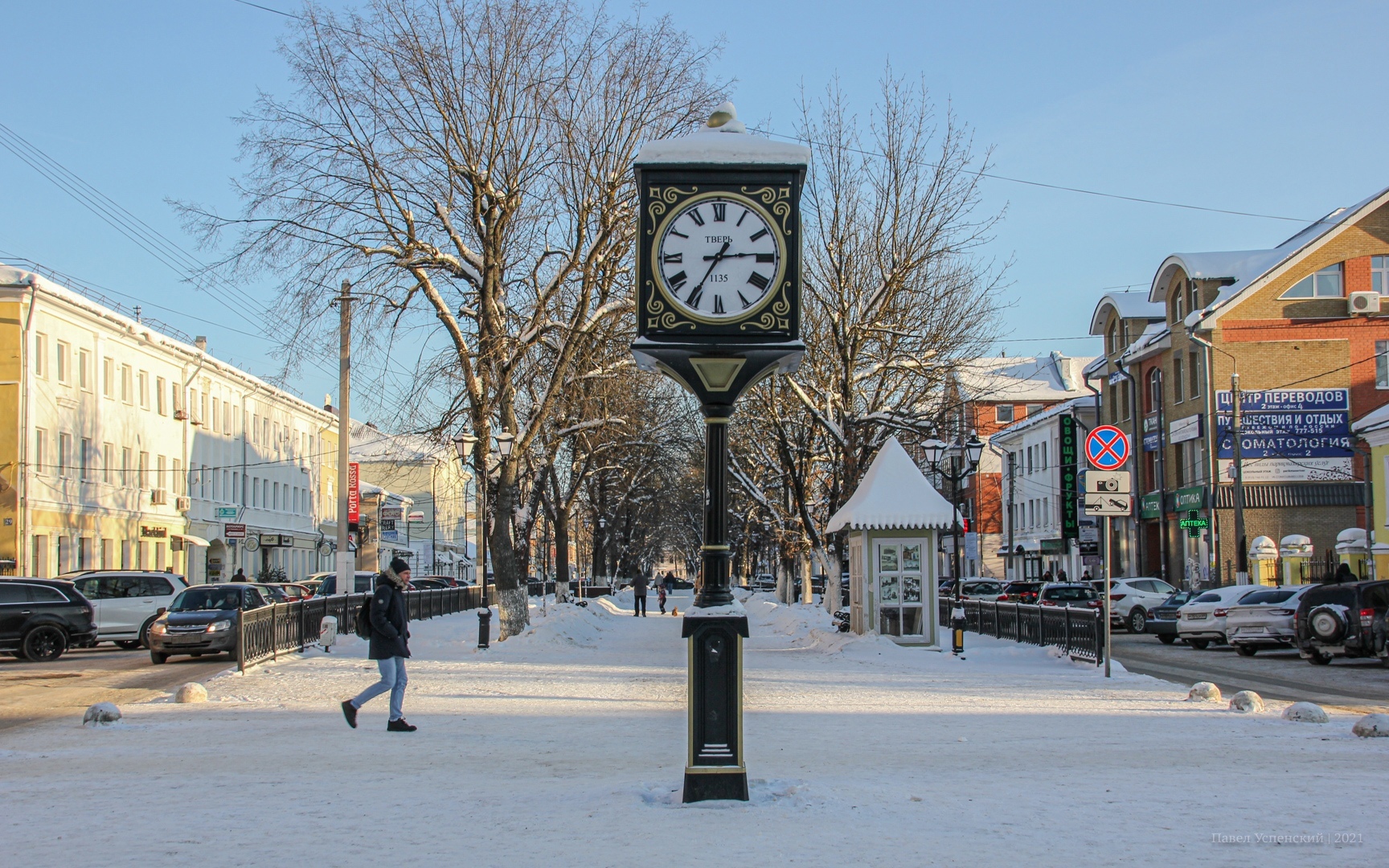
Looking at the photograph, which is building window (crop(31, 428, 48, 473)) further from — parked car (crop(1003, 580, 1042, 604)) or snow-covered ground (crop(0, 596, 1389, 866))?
parked car (crop(1003, 580, 1042, 604))

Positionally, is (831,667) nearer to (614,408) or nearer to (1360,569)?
(614,408)

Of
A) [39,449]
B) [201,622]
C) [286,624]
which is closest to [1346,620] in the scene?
[286,624]

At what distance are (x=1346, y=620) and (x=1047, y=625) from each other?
5.27 metres

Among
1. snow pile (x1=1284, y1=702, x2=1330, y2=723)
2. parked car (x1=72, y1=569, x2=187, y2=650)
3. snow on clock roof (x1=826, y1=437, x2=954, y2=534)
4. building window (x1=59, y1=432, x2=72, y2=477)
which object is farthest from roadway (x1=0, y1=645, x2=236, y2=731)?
building window (x1=59, y1=432, x2=72, y2=477)

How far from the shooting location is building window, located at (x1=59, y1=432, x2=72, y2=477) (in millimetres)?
42062

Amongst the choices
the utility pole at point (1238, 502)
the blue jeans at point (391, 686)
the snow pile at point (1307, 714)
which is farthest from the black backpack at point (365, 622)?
the utility pole at point (1238, 502)

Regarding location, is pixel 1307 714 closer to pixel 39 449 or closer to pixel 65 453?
pixel 39 449

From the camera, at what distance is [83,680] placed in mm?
20156

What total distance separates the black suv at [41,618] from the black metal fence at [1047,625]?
1939 centimetres

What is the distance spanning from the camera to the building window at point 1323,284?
4516cm

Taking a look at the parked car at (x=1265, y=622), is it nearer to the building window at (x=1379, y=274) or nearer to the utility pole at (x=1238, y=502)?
the utility pole at (x=1238, y=502)

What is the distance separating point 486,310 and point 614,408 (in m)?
13.8

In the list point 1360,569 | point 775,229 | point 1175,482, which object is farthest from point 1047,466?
point 775,229

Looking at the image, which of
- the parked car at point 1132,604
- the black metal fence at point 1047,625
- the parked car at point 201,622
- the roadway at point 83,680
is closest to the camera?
the roadway at point 83,680
